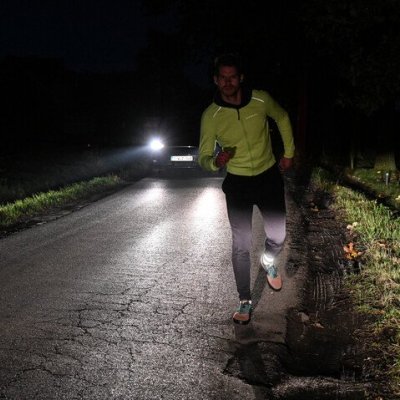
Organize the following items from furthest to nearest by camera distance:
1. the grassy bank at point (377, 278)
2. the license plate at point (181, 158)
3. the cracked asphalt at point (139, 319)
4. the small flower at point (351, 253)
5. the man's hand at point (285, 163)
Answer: the license plate at point (181, 158) < the small flower at point (351, 253) < the man's hand at point (285, 163) < the grassy bank at point (377, 278) < the cracked asphalt at point (139, 319)

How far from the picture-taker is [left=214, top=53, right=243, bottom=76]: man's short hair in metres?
3.88

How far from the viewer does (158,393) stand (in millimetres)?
3059

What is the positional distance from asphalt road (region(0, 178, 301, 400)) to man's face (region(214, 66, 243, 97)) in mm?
1900

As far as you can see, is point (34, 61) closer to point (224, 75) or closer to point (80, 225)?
point (80, 225)

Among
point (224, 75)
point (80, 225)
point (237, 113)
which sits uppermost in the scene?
point (224, 75)

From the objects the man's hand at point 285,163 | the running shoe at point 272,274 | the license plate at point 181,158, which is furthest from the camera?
the license plate at point 181,158

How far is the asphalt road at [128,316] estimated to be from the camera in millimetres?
3199

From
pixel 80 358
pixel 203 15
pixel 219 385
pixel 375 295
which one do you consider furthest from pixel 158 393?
pixel 203 15

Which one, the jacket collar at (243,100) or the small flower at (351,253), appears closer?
the jacket collar at (243,100)

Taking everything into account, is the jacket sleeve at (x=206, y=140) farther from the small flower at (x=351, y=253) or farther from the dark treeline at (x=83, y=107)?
the dark treeline at (x=83, y=107)

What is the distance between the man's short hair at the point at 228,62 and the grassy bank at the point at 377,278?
226 centimetres

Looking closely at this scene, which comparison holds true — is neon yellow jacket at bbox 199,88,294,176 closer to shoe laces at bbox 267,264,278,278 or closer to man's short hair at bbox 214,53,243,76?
man's short hair at bbox 214,53,243,76

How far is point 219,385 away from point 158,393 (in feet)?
1.26

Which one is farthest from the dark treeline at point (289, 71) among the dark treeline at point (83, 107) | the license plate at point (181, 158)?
the license plate at point (181, 158)
